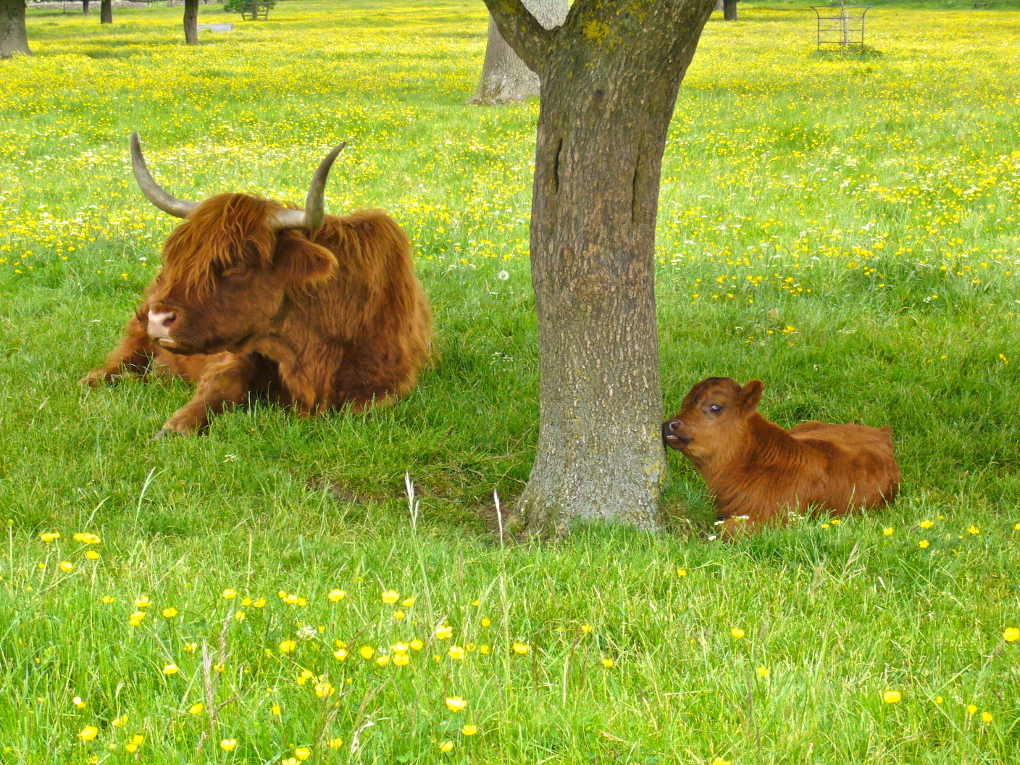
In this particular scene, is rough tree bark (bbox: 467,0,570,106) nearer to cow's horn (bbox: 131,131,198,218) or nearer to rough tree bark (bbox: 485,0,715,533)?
cow's horn (bbox: 131,131,198,218)

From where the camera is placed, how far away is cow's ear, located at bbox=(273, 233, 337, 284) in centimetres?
580

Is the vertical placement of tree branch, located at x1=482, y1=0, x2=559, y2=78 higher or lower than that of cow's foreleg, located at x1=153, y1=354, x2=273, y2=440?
higher

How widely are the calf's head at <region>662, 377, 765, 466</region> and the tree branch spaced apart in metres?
1.78

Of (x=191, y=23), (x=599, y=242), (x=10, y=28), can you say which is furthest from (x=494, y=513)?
(x=191, y=23)

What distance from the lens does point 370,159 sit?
13.4 meters

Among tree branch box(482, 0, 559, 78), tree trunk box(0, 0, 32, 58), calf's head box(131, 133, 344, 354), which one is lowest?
calf's head box(131, 133, 344, 354)

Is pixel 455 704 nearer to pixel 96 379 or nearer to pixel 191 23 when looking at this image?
pixel 96 379

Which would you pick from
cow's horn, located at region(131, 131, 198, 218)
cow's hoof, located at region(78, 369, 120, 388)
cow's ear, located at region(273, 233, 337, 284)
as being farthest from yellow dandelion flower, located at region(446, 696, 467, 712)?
cow's hoof, located at region(78, 369, 120, 388)

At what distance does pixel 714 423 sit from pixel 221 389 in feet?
9.98

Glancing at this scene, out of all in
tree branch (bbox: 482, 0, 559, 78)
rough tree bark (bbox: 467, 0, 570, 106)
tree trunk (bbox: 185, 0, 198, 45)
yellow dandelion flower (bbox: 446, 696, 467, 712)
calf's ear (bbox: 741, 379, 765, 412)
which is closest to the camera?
yellow dandelion flower (bbox: 446, 696, 467, 712)

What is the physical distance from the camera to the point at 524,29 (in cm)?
447

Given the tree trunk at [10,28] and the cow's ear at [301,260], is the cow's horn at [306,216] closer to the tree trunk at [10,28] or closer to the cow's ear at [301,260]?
the cow's ear at [301,260]

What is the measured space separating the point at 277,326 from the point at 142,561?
2461mm

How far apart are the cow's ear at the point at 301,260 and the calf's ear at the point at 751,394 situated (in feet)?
8.26
